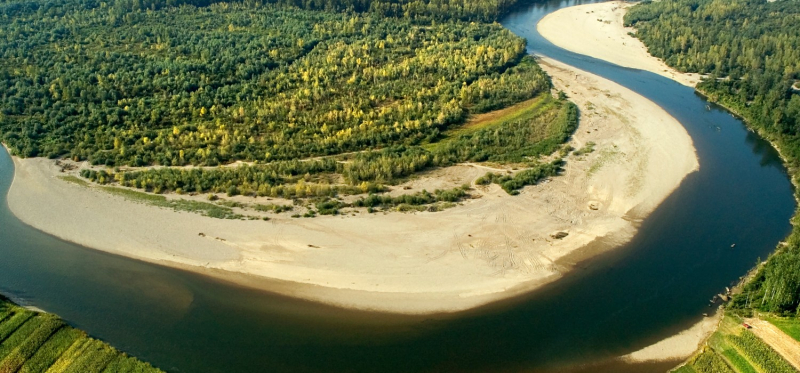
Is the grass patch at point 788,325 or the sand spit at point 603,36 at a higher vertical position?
the sand spit at point 603,36

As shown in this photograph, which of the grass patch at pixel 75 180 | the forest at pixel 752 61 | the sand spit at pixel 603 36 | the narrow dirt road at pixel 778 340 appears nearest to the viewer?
the narrow dirt road at pixel 778 340

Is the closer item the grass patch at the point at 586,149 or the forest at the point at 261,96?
the forest at the point at 261,96

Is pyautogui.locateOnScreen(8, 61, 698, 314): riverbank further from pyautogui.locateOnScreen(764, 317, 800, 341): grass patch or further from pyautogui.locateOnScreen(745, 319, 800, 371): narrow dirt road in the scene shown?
pyautogui.locateOnScreen(764, 317, 800, 341): grass patch

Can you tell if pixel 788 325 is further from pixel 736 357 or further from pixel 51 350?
pixel 51 350

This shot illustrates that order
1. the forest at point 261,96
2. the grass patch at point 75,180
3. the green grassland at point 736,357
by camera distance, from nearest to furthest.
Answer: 1. the green grassland at point 736,357
2. the grass patch at point 75,180
3. the forest at point 261,96

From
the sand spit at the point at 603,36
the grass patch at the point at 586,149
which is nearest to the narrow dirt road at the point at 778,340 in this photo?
the grass patch at the point at 586,149

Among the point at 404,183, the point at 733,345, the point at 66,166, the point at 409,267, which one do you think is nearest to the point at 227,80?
the point at 66,166

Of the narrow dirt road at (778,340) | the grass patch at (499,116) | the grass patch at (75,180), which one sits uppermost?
the grass patch at (75,180)

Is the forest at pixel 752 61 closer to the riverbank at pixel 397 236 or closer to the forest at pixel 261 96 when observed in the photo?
the riverbank at pixel 397 236

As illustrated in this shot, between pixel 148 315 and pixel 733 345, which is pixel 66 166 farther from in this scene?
pixel 733 345
